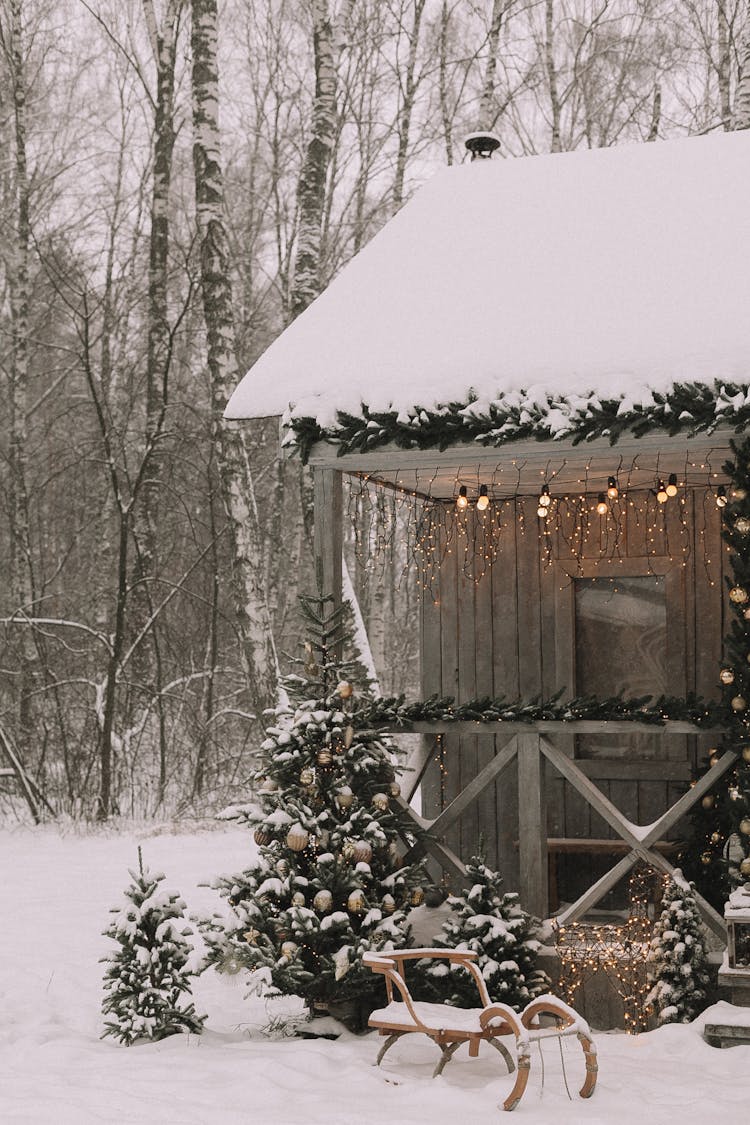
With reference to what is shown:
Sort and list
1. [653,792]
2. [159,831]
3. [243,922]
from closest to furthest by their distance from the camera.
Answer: [243,922] → [653,792] → [159,831]

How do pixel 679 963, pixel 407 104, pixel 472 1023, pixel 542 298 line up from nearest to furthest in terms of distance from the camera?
1. pixel 472 1023
2. pixel 679 963
3. pixel 542 298
4. pixel 407 104

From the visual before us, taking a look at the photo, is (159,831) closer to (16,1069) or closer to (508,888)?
(508,888)

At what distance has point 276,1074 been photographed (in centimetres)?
586

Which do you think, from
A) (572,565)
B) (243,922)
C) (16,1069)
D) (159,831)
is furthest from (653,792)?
(159,831)

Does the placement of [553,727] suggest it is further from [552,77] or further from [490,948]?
[552,77]

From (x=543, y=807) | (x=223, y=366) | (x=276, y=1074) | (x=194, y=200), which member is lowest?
(x=276, y=1074)

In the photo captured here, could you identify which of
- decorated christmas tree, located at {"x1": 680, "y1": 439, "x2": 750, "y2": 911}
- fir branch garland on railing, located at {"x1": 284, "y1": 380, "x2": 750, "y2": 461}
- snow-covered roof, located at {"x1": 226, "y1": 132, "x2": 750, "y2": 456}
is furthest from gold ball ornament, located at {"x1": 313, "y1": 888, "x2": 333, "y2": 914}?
snow-covered roof, located at {"x1": 226, "y1": 132, "x2": 750, "y2": 456}

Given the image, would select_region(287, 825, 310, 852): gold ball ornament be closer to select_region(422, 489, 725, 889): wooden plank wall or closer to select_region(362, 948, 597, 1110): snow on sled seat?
select_region(362, 948, 597, 1110): snow on sled seat

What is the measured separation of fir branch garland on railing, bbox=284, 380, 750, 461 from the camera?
634cm

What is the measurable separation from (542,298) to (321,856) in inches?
Answer: 131

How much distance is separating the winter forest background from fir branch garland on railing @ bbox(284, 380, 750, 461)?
8263 millimetres

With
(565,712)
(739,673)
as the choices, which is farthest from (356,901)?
(739,673)

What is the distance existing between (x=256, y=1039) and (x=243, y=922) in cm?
62

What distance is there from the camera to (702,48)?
19.2 metres
